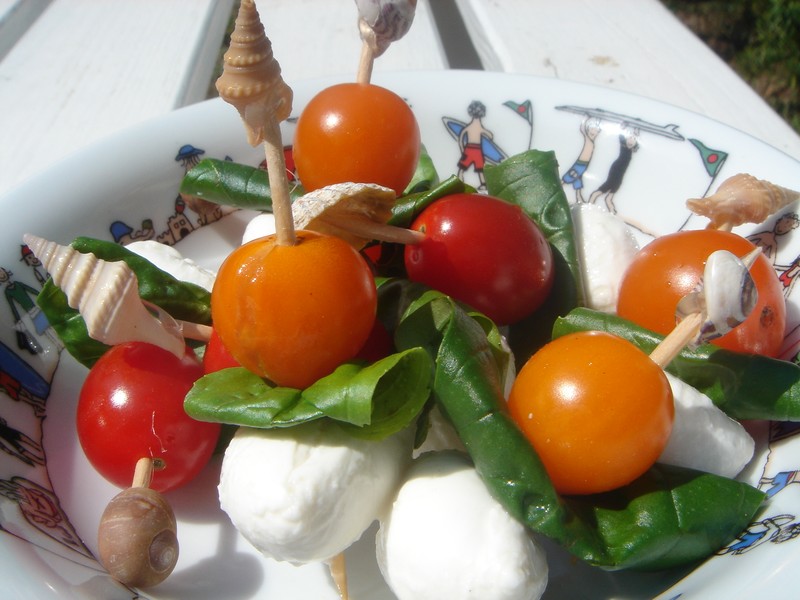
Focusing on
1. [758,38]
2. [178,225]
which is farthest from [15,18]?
[758,38]

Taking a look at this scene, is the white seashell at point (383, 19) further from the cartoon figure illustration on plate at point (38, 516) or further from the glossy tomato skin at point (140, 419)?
the cartoon figure illustration on plate at point (38, 516)

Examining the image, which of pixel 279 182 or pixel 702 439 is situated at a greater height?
pixel 279 182

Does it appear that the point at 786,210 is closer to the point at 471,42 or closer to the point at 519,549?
the point at 519,549

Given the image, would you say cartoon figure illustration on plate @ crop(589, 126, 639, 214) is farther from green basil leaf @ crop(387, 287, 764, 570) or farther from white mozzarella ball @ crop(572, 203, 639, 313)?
green basil leaf @ crop(387, 287, 764, 570)

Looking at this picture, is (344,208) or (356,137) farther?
(356,137)

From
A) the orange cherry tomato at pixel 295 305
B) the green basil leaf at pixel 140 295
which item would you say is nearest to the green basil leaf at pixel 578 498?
the orange cherry tomato at pixel 295 305

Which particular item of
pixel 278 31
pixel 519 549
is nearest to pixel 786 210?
pixel 519 549

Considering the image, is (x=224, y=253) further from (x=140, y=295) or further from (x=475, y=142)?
(x=475, y=142)
